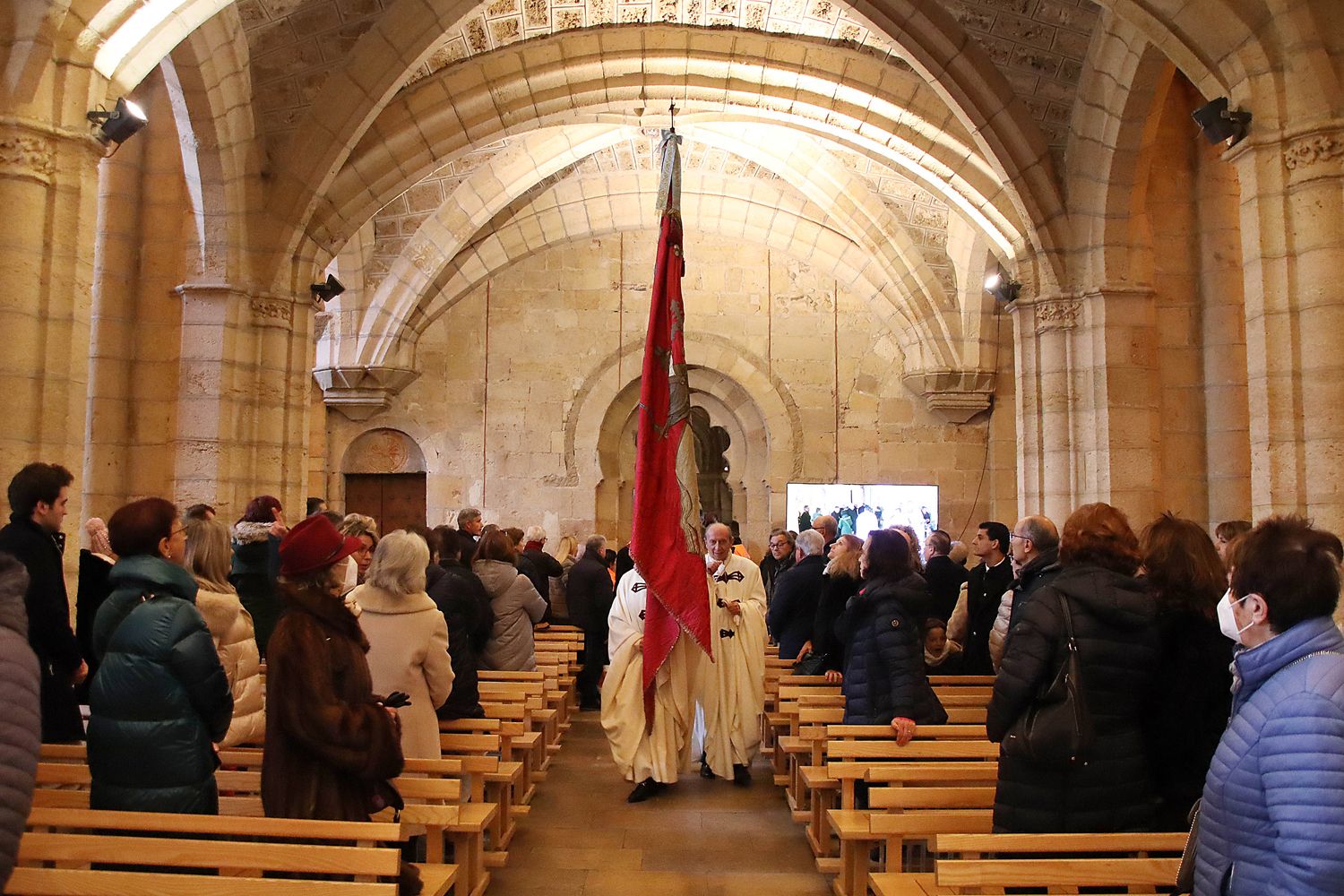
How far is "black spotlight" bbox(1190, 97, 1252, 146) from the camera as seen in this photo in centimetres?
533

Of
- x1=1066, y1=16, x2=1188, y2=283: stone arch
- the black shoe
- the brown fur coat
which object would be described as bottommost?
the black shoe

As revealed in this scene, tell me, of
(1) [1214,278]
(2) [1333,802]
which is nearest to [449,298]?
(1) [1214,278]

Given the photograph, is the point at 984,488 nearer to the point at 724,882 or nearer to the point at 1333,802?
the point at 724,882

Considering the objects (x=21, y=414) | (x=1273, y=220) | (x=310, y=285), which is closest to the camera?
(x=21, y=414)

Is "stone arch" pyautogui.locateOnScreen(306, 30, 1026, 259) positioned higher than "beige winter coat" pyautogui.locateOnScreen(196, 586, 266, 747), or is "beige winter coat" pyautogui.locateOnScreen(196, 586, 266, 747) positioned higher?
"stone arch" pyautogui.locateOnScreen(306, 30, 1026, 259)

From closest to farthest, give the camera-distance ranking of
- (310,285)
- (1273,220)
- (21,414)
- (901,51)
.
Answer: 1. (21,414)
2. (1273,220)
3. (901,51)
4. (310,285)

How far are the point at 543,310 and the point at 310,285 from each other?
201 inches

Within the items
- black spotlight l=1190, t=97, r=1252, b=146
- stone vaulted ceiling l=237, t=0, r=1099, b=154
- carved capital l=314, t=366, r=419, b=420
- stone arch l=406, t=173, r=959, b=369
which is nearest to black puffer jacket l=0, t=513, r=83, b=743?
stone vaulted ceiling l=237, t=0, r=1099, b=154

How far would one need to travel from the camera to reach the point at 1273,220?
5.21m

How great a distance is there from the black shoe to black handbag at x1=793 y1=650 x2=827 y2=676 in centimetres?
98

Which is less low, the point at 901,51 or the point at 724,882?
the point at 901,51

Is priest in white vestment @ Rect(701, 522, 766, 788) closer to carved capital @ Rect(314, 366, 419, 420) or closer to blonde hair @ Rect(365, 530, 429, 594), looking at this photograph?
blonde hair @ Rect(365, 530, 429, 594)

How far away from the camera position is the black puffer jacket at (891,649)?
13.0 feet

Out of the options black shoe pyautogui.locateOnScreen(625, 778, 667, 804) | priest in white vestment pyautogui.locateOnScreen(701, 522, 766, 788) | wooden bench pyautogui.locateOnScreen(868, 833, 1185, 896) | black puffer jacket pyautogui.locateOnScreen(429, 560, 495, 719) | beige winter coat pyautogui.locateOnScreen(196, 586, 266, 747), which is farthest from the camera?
priest in white vestment pyautogui.locateOnScreen(701, 522, 766, 788)
